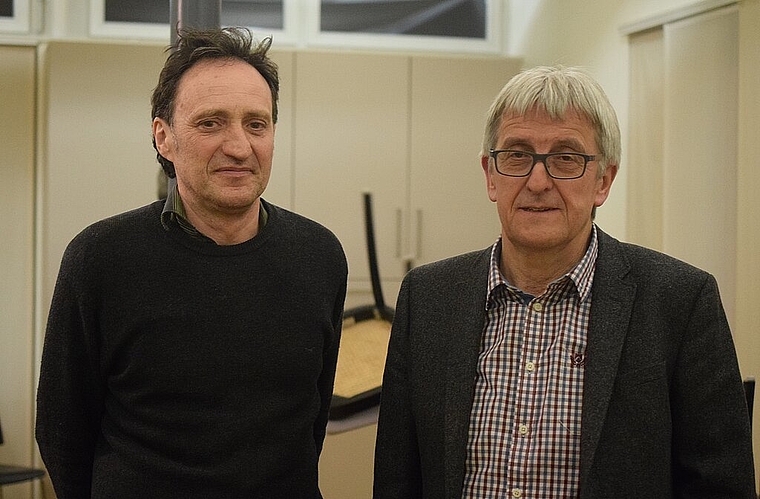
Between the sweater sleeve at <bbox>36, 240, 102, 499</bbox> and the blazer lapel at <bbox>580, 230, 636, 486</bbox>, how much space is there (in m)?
0.90

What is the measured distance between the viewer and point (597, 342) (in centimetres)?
150

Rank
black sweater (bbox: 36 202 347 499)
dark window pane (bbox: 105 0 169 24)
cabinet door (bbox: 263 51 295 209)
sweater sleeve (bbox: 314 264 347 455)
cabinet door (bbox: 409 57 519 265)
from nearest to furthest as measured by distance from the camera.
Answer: black sweater (bbox: 36 202 347 499) < sweater sleeve (bbox: 314 264 347 455) < cabinet door (bbox: 263 51 295 209) < cabinet door (bbox: 409 57 519 265) < dark window pane (bbox: 105 0 169 24)

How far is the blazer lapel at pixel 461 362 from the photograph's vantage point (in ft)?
5.00

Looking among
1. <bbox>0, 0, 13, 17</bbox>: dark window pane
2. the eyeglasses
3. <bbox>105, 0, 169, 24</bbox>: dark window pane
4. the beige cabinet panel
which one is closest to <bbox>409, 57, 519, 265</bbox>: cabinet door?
<bbox>105, 0, 169, 24</bbox>: dark window pane

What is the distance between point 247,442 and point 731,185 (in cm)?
237

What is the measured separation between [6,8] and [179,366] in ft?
12.4

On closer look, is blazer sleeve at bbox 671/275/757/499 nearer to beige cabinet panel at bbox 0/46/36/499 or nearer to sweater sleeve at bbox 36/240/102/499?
sweater sleeve at bbox 36/240/102/499

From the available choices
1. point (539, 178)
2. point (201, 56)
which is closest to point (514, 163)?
point (539, 178)

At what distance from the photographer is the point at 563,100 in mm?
1522

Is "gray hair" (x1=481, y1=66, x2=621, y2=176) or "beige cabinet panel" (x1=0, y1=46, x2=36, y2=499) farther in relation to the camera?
"beige cabinet panel" (x1=0, y1=46, x2=36, y2=499)

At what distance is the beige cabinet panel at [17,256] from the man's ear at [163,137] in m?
3.24

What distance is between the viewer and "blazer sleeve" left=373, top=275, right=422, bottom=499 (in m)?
1.67

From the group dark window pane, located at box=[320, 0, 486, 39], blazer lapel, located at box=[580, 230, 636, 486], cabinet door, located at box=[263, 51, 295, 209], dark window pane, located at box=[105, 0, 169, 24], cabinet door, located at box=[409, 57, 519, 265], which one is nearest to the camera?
blazer lapel, located at box=[580, 230, 636, 486]

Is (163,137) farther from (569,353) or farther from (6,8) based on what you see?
(6,8)
